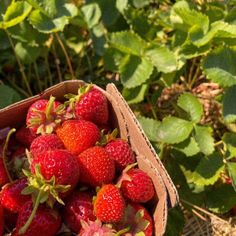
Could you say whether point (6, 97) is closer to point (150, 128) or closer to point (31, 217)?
point (150, 128)

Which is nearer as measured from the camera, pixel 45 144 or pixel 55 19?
pixel 45 144

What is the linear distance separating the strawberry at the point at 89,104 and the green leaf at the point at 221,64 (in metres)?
0.30

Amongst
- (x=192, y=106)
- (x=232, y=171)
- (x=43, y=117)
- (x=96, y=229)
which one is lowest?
(x=232, y=171)

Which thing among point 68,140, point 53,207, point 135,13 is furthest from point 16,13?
point 53,207

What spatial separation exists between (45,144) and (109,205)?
0.49ft

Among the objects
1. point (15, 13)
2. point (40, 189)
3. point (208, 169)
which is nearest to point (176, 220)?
point (208, 169)

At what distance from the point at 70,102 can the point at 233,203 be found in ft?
1.65

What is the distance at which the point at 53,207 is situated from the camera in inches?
32.4

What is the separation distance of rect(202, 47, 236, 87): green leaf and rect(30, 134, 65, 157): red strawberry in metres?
0.41

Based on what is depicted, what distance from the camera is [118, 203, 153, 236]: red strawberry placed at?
0.79 metres

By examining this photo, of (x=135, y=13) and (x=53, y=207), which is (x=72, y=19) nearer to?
(x=135, y=13)

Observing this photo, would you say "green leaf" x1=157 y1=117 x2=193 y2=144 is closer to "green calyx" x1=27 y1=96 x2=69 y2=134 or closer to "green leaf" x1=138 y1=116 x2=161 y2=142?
"green leaf" x1=138 y1=116 x2=161 y2=142

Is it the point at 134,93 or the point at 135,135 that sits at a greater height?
the point at 135,135

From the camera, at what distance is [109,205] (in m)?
0.79
